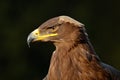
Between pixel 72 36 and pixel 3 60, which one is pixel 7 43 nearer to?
pixel 3 60

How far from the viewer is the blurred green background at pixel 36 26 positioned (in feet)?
62.6

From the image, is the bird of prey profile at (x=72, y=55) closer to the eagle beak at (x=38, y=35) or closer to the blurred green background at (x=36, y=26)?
the eagle beak at (x=38, y=35)

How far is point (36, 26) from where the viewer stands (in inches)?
750

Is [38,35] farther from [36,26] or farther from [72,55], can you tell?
[36,26]

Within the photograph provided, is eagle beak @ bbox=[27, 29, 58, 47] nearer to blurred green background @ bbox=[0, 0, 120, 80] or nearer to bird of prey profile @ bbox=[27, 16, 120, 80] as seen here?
bird of prey profile @ bbox=[27, 16, 120, 80]

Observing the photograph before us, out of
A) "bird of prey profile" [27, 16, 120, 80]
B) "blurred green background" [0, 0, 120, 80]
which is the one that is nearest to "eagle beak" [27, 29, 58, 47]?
"bird of prey profile" [27, 16, 120, 80]

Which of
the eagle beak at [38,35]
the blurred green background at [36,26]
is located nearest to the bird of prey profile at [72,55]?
the eagle beak at [38,35]

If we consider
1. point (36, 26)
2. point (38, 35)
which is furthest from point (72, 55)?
point (36, 26)

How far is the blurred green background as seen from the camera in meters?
19.1

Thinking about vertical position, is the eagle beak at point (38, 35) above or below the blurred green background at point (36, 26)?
above

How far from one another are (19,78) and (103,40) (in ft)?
6.19

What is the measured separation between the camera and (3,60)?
19312mm

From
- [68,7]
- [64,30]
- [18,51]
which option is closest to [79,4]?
[68,7]

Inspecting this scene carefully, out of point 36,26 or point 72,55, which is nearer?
point 72,55
